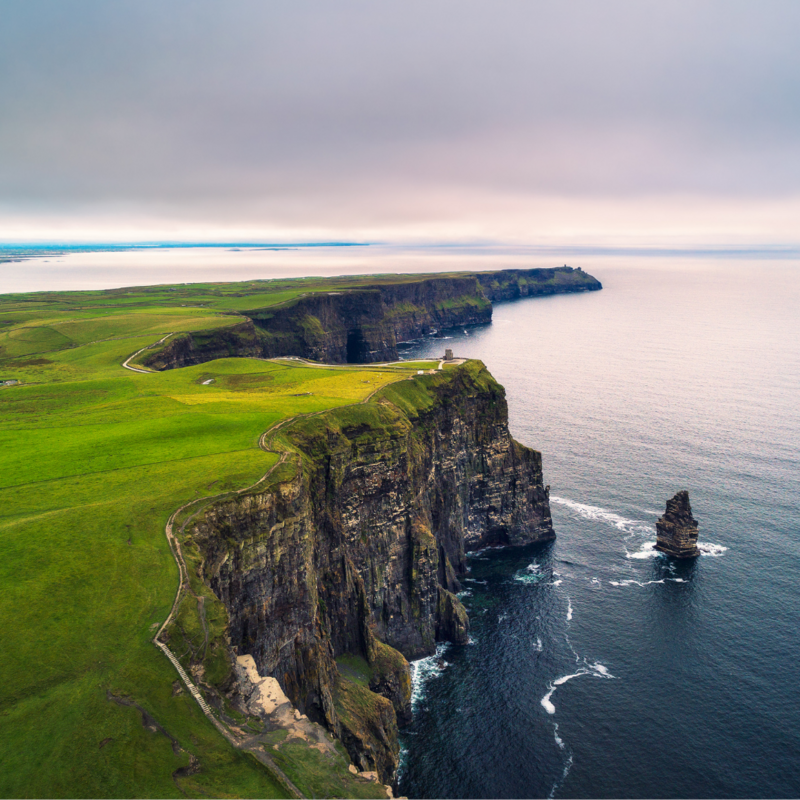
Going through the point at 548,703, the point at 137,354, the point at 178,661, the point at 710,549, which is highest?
A: the point at 137,354

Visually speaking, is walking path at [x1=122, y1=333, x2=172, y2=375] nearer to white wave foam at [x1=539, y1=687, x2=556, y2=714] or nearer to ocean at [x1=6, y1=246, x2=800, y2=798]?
ocean at [x1=6, y1=246, x2=800, y2=798]

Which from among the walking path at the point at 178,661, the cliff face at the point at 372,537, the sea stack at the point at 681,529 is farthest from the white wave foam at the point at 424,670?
the sea stack at the point at 681,529

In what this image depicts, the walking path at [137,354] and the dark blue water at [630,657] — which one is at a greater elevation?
the walking path at [137,354]

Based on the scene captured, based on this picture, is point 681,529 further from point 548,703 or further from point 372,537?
point 372,537

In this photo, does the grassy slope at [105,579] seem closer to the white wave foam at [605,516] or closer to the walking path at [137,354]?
the walking path at [137,354]

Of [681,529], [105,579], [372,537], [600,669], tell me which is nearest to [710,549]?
[681,529]

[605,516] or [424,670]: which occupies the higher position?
[605,516]

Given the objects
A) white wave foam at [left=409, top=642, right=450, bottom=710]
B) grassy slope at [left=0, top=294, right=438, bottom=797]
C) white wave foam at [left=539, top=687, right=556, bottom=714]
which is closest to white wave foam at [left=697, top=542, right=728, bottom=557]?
white wave foam at [left=539, top=687, right=556, bottom=714]
